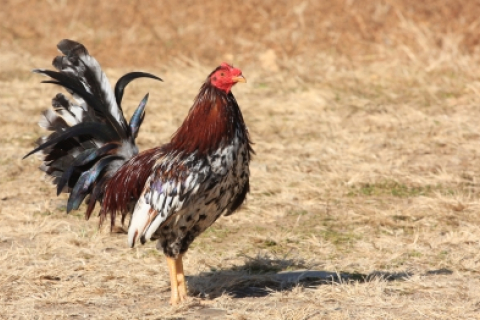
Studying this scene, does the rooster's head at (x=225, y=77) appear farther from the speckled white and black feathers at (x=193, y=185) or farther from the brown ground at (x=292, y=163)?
the brown ground at (x=292, y=163)

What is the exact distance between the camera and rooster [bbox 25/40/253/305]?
4762 millimetres

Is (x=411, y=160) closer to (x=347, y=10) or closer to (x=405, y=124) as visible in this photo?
(x=405, y=124)

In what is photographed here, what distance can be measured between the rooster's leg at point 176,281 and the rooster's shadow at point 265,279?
0.20m

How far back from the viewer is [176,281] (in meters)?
5.09

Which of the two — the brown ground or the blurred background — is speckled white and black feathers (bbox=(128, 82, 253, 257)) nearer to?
the brown ground

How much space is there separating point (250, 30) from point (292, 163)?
16.6 ft

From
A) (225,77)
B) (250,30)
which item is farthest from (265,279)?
(250,30)

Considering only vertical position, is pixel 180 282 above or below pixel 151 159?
below

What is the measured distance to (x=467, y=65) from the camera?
424 inches

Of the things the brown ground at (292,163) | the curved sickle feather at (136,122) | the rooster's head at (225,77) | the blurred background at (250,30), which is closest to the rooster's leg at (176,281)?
the brown ground at (292,163)

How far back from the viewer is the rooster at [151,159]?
15.6 feet

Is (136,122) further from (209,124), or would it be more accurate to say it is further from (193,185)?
(193,185)

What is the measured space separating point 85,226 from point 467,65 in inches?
246

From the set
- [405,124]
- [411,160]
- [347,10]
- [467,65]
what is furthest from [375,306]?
[347,10]
